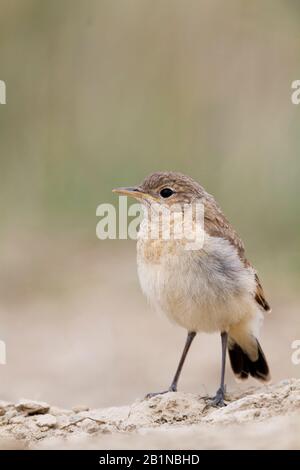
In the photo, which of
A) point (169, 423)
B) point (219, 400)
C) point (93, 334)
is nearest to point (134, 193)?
point (219, 400)

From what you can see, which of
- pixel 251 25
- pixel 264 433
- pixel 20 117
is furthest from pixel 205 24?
pixel 264 433

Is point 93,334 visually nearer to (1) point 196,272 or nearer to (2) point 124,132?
(2) point 124,132

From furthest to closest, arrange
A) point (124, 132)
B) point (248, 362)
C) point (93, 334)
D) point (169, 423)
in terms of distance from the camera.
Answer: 1. point (124, 132)
2. point (93, 334)
3. point (248, 362)
4. point (169, 423)

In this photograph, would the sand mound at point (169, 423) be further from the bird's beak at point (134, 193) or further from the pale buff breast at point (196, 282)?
the bird's beak at point (134, 193)

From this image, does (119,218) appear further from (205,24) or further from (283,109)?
(205,24)

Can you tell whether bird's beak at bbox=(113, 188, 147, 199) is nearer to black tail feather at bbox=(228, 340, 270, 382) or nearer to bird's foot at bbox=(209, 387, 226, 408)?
black tail feather at bbox=(228, 340, 270, 382)

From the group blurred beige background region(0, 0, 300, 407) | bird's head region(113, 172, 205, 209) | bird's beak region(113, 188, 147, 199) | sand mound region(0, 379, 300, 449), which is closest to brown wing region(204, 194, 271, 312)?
bird's head region(113, 172, 205, 209)
